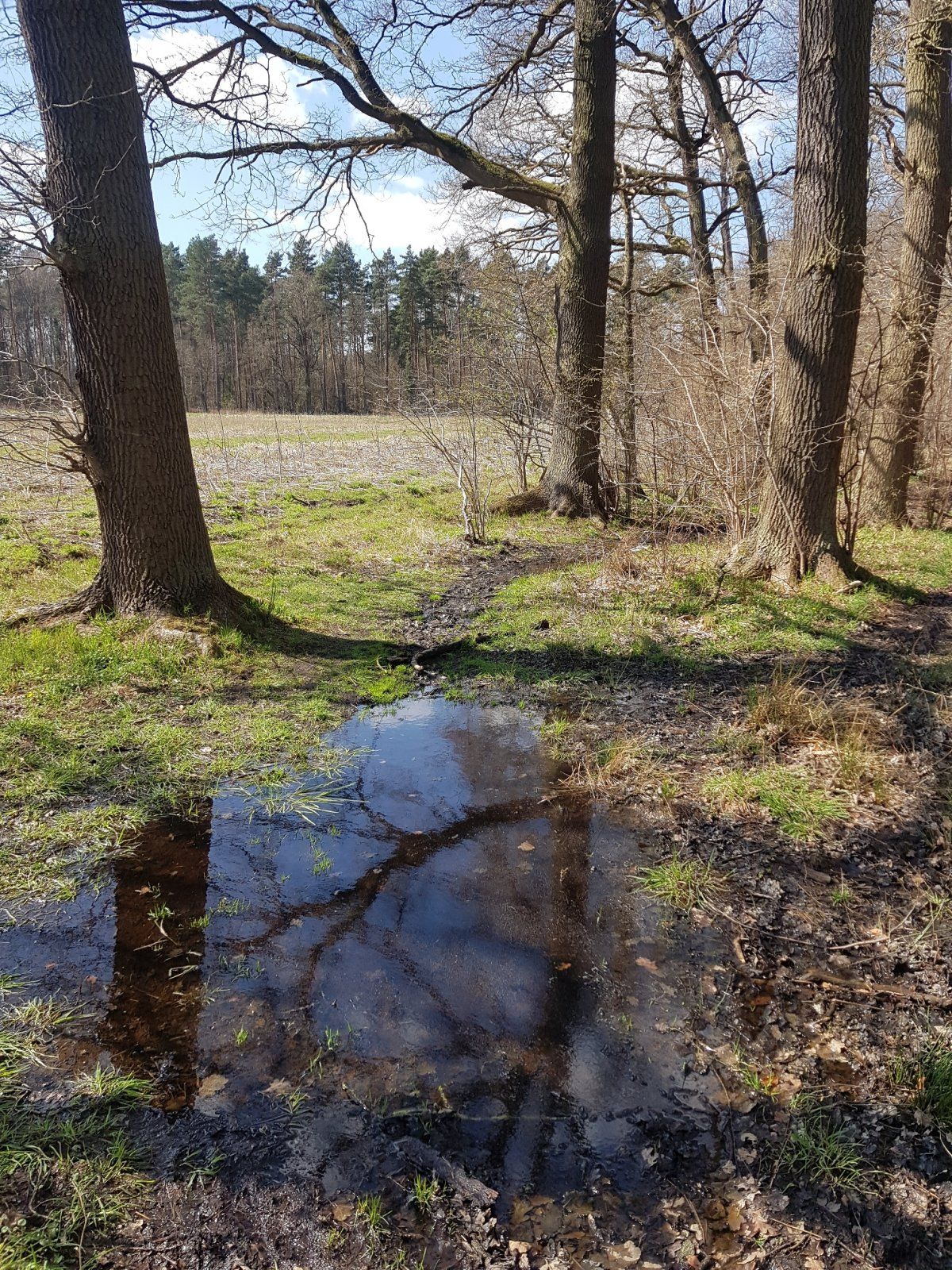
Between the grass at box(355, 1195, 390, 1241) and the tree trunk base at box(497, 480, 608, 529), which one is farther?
the tree trunk base at box(497, 480, 608, 529)

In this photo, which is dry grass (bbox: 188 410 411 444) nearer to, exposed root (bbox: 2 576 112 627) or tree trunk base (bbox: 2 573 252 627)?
tree trunk base (bbox: 2 573 252 627)

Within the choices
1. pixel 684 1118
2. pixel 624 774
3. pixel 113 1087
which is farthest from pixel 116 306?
pixel 684 1118

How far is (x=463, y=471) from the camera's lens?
11.5 m

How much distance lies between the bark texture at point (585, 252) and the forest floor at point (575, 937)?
5.37 metres

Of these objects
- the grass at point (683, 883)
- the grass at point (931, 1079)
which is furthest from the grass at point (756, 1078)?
the grass at point (683, 883)

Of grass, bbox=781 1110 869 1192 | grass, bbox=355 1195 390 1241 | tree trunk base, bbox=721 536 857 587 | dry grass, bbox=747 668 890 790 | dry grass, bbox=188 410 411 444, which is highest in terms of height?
dry grass, bbox=188 410 411 444

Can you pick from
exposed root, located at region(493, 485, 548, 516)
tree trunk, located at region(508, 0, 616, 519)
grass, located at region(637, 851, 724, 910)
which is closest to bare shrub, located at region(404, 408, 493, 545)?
exposed root, located at region(493, 485, 548, 516)

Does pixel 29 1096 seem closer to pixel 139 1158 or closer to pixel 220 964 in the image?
pixel 139 1158

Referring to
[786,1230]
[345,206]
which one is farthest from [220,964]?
[345,206]

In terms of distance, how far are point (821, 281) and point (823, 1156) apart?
7.43 meters

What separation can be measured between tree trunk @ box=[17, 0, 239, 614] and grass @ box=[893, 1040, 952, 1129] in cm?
574

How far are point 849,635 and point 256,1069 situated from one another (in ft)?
19.9

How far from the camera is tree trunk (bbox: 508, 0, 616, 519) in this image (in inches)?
452

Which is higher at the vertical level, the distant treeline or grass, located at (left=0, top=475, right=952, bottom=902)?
the distant treeline
